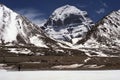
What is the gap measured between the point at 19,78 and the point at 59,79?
1.85 metres

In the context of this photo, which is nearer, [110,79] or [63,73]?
[110,79]

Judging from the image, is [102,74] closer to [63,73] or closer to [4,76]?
[63,73]

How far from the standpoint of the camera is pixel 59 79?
13008 millimetres

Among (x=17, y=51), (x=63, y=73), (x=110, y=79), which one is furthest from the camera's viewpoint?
(x=17, y=51)

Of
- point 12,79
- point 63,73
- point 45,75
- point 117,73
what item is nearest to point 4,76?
point 12,79

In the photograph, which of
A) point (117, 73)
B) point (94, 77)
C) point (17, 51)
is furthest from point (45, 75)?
point (17, 51)

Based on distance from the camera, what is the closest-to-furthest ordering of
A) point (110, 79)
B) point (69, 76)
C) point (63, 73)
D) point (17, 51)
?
1. point (110, 79)
2. point (69, 76)
3. point (63, 73)
4. point (17, 51)

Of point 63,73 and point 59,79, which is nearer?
point 59,79

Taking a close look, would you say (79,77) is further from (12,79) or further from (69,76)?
(12,79)

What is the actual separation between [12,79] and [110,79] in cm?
430

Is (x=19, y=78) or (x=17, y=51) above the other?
(x=17, y=51)

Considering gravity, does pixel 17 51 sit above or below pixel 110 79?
above

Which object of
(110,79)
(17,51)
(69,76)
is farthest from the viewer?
(17,51)

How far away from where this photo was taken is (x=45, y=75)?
14.4m
